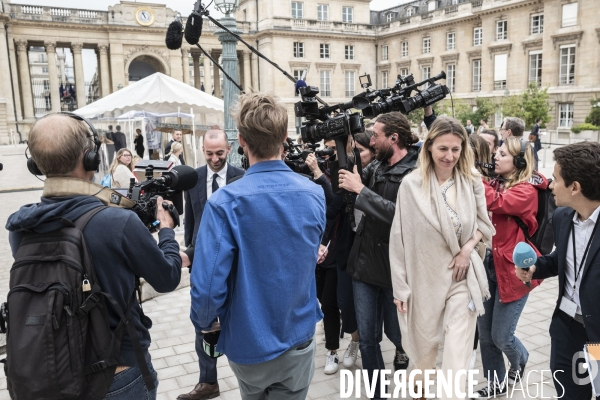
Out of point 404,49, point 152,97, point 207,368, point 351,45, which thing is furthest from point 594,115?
point 207,368

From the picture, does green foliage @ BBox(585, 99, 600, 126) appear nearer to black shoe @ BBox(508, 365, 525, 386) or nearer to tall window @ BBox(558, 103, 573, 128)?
tall window @ BBox(558, 103, 573, 128)

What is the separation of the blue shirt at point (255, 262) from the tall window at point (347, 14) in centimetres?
5636

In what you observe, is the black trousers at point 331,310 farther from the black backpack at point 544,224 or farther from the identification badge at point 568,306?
the identification badge at point 568,306

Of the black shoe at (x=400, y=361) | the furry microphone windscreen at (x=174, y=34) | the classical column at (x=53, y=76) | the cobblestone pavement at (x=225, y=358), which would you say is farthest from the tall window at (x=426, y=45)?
the black shoe at (x=400, y=361)

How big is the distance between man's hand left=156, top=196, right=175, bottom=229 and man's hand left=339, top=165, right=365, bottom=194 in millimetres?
1399

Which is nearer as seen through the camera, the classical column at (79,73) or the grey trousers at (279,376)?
the grey trousers at (279,376)

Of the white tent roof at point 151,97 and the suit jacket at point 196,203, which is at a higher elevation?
the white tent roof at point 151,97

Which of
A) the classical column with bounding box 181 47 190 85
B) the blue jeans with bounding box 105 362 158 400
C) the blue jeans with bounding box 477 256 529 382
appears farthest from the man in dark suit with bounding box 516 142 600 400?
the classical column with bounding box 181 47 190 85

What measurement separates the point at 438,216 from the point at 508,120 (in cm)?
357

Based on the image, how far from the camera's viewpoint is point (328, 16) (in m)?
53.8

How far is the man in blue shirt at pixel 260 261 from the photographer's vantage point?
2.13 metres

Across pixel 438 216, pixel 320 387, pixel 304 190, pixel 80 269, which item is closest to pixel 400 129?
pixel 438 216

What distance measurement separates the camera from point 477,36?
44469mm

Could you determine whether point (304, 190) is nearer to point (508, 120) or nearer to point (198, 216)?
point (198, 216)
